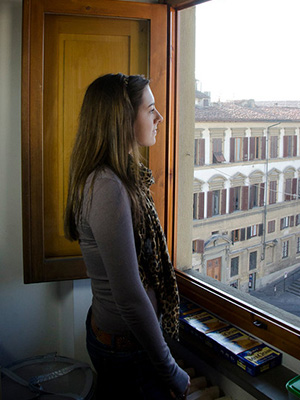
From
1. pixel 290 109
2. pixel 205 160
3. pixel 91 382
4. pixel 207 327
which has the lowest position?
pixel 91 382

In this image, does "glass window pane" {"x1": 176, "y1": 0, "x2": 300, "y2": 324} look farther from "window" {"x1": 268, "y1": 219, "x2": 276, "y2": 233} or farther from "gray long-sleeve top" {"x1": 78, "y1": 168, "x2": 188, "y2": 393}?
"gray long-sleeve top" {"x1": 78, "y1": 168, "x2": 188, "y2": 393}

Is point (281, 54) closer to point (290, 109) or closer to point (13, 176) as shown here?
point (290, 109)

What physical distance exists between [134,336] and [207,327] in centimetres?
67

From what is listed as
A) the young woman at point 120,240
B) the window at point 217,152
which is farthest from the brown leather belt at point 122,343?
the window at point 217,152

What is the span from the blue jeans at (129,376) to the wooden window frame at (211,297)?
1.76 ft

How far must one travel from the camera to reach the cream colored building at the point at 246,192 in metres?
1.54

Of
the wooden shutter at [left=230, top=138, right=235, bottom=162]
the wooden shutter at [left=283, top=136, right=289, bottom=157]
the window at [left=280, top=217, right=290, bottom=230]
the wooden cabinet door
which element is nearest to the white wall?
the wooden cabinet door

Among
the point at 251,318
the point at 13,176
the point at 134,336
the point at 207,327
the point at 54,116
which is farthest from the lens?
the point at 13,176

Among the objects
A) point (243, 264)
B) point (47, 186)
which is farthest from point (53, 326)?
point (243, 264)

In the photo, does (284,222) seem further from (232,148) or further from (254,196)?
(232,148)

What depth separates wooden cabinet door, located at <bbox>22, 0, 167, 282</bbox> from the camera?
1.83 m

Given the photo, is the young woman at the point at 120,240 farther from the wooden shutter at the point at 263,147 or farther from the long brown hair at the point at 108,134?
the wooden shutter at the point at 263,147

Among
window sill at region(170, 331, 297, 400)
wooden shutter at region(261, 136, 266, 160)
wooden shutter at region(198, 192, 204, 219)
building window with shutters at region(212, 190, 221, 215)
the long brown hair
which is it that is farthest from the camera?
wooden shutter at region(198, 192, 204, 219)

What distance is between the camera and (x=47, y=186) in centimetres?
Answer: 195
